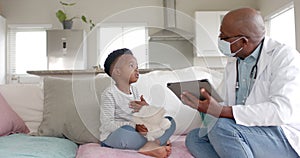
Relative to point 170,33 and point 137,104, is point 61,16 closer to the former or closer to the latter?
point 170,33

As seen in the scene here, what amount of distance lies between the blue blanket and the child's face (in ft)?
1.41

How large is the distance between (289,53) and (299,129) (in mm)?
328

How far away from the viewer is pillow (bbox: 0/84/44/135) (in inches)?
77.5

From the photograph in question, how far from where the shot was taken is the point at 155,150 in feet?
4.90

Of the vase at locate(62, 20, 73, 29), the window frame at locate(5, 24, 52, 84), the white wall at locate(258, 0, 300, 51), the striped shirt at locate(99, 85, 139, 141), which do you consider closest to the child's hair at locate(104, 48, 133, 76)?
the striped shirt at locate(99, 85, 139, 141)

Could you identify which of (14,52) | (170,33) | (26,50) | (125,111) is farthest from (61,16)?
(125,111)

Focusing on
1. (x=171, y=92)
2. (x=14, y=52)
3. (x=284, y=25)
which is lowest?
(x=171, y=92)

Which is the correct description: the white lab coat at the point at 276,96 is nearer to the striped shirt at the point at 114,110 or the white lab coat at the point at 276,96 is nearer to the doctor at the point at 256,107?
the doctor at the point at 256,107

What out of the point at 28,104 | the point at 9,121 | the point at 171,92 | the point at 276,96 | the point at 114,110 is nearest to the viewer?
the point at 276,96

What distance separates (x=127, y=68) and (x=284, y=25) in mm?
4265

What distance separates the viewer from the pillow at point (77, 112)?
1.78 m

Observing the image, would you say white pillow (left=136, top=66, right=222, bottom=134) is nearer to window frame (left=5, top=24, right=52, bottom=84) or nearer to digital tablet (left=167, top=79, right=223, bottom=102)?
digital tablet (left=167, top=79, right=223, bottom=102)

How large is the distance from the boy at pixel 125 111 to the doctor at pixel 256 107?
20 centimetres

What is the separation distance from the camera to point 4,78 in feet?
19.3
